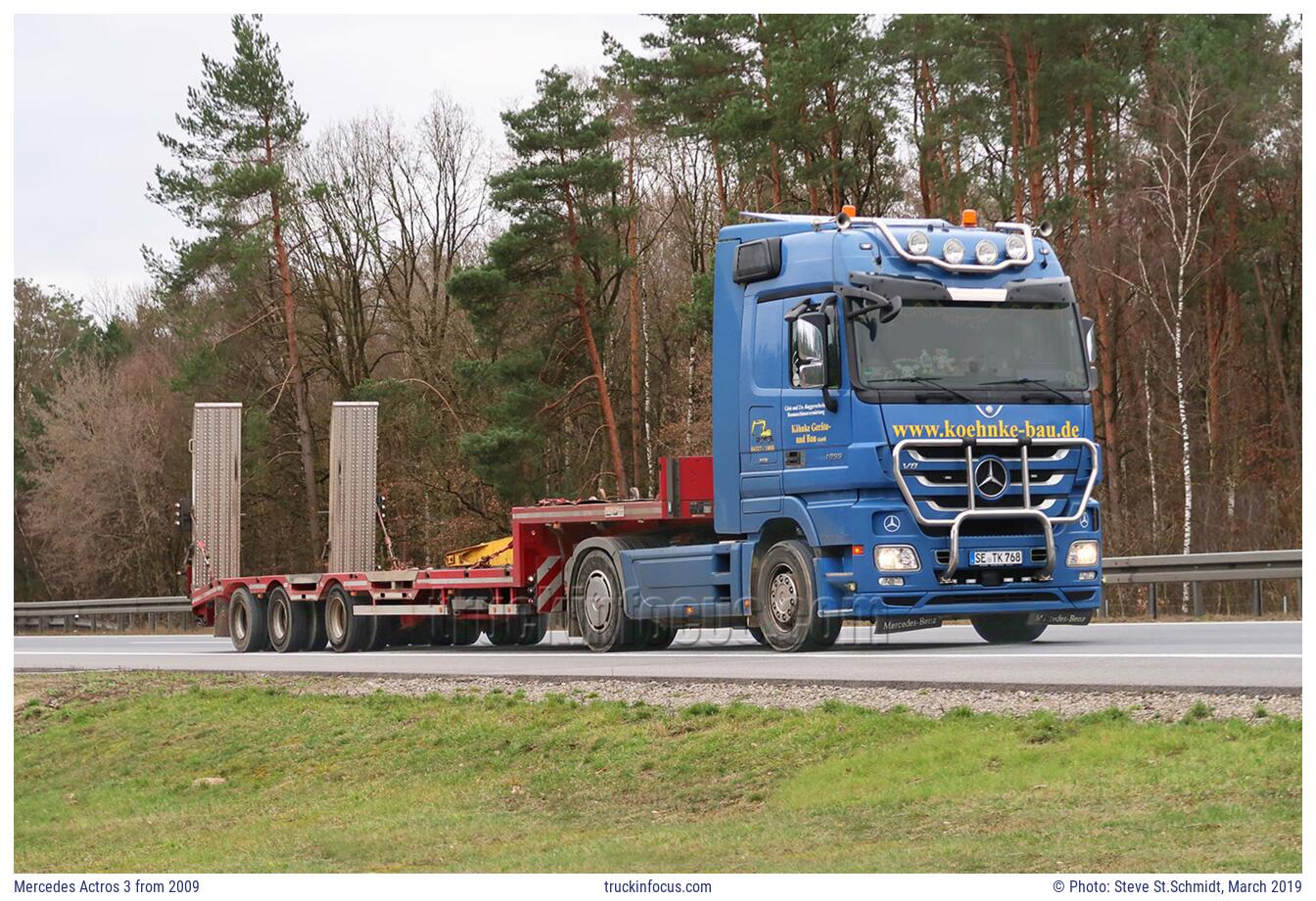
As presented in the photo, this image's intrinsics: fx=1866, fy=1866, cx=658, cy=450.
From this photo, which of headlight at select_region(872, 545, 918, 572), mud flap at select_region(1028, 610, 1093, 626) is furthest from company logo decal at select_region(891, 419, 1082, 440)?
mud flap at select_region(1028, 610, 1093, 626)

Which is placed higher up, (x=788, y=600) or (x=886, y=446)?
(x=886, y=446)

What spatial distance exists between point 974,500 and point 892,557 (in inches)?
34.4

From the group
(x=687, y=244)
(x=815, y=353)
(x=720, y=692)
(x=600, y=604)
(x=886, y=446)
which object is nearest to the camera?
(x=720, y=692)

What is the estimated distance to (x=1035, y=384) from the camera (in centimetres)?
1585

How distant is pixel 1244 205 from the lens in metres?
37.9

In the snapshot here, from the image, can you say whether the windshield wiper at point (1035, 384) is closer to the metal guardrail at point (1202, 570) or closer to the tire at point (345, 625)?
the metal guardrail at point (1202, 570)

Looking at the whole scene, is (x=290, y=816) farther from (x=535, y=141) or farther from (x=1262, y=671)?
(x=535, y=141)

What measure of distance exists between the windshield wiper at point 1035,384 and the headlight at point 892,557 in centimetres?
157

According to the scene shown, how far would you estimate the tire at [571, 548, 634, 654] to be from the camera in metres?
18.4

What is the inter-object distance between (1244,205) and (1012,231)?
905 inches

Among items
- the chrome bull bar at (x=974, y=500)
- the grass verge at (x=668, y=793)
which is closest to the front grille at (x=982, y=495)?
the chrome bull bar at (x=974, y=500)

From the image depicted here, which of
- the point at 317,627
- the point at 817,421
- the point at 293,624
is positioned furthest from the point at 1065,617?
the point at 293,624

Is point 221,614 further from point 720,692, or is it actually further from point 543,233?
point 543,233

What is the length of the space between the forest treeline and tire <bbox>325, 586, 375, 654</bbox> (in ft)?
43.2
